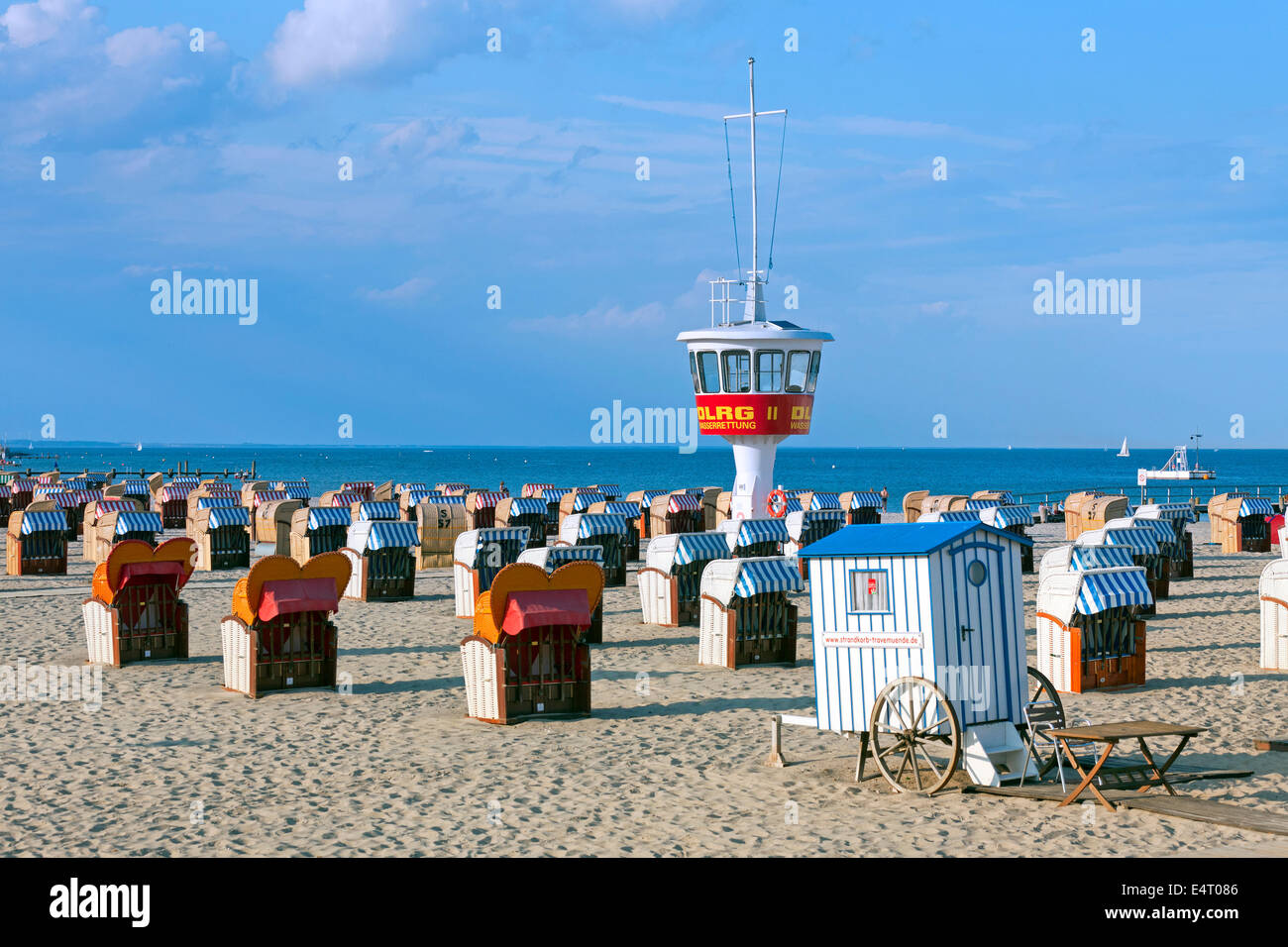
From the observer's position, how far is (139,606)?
58.9 ft

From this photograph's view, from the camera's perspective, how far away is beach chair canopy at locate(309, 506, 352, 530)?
31.4 m

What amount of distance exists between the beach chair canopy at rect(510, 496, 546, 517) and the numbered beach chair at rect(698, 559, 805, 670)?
54.8 feet

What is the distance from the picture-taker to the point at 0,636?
67.1 ft

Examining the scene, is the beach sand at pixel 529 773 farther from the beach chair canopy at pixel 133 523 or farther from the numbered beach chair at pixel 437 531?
the numbered beach chair at pixel 437 531

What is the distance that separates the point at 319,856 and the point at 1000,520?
24.9 metres

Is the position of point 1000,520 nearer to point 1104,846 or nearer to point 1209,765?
point 1209,765

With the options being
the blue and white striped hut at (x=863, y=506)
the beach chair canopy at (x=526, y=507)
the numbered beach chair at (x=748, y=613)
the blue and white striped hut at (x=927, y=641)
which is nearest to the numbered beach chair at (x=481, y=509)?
the beach chair canopy at (x=526, y=507)

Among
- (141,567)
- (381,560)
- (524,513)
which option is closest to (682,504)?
(524,513)

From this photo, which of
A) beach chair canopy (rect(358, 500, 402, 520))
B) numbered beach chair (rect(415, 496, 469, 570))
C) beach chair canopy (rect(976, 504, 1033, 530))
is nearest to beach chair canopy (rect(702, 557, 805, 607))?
beach chair canopy (rect(976, 504, 1033, 530))

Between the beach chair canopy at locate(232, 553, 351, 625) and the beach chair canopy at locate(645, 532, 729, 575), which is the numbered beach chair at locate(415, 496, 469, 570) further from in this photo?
the beach chair canopy at locate(232, 553, 351, 625)

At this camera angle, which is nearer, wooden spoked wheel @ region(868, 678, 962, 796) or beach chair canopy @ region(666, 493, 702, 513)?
wooden spoked wheel @ region(868, 678, 962, 796)

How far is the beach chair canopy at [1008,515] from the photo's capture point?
103ft

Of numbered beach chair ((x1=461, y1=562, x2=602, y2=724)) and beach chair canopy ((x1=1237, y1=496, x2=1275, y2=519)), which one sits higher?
beach chair canopy ((x1=1237, y1=496, x2=1275, y2=519))
